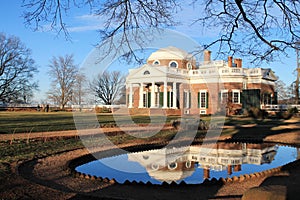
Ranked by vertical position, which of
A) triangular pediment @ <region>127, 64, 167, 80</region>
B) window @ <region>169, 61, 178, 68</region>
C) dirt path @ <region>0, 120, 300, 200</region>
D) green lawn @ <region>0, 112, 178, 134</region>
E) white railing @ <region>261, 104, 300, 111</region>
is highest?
window @ <region>169, 61, 178, 68</region>

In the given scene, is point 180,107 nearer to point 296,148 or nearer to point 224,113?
point 224,113

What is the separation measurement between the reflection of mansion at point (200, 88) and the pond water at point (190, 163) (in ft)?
72.1

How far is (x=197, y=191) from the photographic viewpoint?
6309 mm

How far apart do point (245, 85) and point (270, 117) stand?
28.8ft

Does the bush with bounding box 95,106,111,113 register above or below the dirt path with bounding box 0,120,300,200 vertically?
above

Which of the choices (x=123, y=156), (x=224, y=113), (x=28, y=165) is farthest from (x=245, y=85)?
(x=28, y=165)

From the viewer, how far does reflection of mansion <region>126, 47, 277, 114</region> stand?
119ft

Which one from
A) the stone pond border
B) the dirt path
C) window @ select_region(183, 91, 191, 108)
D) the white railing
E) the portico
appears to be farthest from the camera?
window @ select_region(183, 91, 191, 108)

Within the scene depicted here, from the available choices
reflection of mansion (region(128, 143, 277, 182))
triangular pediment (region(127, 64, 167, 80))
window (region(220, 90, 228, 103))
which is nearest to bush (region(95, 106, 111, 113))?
triangular pediment (region(127, 64, 167, 80))

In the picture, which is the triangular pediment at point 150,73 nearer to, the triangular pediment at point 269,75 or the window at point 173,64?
the window at point 173,64

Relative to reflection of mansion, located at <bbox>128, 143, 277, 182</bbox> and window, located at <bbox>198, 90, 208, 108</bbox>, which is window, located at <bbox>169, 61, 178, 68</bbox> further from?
reflection of mansion, located at <bbox>128, 143, 277, 182</bbox>

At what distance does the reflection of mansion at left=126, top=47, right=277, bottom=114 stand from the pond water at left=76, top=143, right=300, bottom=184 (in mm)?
21974

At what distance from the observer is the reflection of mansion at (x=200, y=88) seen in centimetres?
3619

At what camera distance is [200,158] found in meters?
10.7
